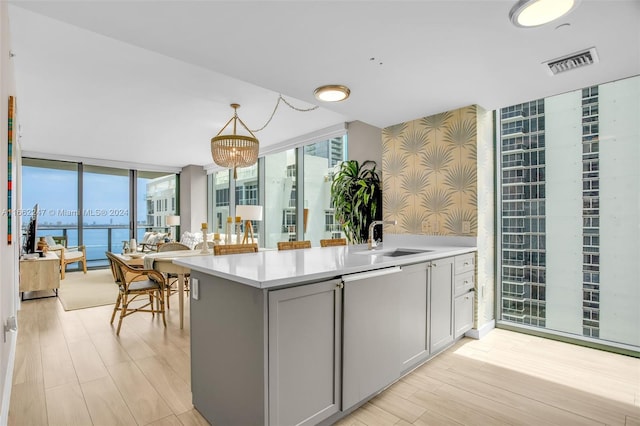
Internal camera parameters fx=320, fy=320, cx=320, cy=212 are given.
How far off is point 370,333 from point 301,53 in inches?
76.5

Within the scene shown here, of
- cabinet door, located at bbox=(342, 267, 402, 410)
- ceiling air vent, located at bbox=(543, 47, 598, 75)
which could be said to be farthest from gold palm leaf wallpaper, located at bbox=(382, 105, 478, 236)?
cabinet door, located at bbox=(342, 267, 402, 410)

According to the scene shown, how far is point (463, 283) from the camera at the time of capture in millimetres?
3037

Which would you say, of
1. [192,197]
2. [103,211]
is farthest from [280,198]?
[103,211]

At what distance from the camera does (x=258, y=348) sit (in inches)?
57.8

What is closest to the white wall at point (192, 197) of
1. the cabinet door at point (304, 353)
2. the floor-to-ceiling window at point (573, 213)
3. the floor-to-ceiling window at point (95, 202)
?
the floor-to-ceiling window at point (95, 202)

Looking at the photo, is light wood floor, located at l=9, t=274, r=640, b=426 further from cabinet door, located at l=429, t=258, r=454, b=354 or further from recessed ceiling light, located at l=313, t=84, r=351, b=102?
recessed ceiling light, located at l=313, t=84, r=351, b=102

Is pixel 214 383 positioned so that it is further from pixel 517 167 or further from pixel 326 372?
pixel 517 167

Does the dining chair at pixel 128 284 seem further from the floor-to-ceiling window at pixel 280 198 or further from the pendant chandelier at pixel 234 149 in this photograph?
the floor-to-ceiling window at pixel 280 198

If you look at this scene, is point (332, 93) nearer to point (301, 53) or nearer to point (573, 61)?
point (301, 53)

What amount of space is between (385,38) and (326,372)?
2.05m

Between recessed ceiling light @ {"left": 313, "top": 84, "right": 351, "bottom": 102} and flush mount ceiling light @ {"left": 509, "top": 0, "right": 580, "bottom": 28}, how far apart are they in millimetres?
1337

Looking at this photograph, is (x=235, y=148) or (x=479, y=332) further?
(x=235, y=148)

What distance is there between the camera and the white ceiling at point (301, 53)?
1.81 metres

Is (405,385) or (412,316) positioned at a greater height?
(412,316)
